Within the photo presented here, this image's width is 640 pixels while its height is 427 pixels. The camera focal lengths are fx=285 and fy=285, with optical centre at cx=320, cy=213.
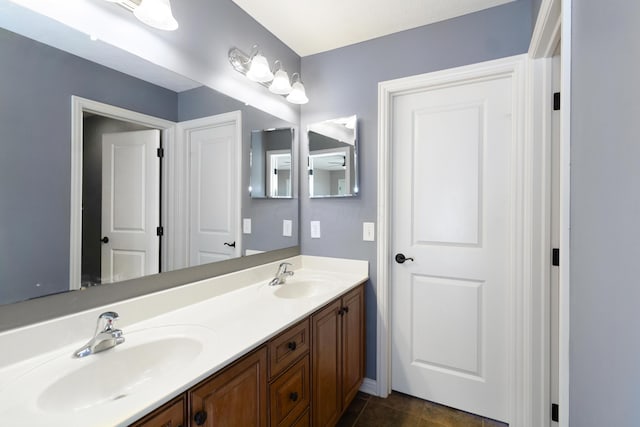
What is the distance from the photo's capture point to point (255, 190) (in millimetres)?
1889

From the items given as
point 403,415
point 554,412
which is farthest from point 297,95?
point 554,412

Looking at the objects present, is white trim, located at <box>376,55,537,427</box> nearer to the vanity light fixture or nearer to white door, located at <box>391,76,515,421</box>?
white door, located at <box>391,76,515,421</box>

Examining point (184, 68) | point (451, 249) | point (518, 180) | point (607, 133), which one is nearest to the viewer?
point (607, 133)

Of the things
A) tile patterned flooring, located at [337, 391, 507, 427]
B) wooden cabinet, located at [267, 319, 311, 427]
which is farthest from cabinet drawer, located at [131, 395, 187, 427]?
tile patterned flooring, located at [337, 391, 507, 427]

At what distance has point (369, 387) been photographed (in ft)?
6.46

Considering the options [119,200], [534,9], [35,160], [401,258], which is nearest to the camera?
[35,160]

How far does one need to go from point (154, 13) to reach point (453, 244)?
1.92 meters

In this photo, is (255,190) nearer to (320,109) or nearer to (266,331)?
(320,109)

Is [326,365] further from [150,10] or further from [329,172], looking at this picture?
[150,10]

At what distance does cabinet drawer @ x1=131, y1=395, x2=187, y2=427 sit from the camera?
26.7 inches

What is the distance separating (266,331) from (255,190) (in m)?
1.04

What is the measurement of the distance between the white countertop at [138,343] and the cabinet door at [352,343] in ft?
0.80

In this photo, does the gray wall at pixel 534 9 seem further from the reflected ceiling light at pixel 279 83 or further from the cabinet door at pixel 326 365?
the cabinet door at pixel 326 365

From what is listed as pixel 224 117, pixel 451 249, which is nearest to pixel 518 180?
pixel 451 249
